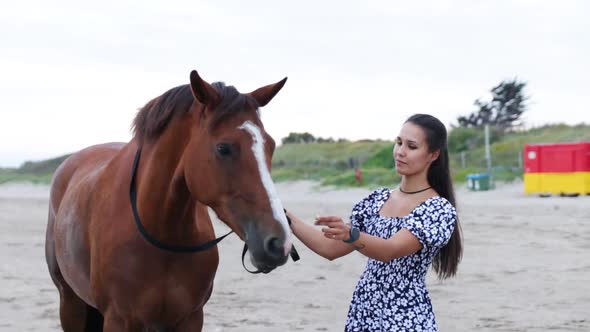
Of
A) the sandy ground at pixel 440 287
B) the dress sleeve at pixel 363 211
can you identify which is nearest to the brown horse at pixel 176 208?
the dress sleeve at pixel 363 211

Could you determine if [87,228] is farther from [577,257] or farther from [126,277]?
[577,257]

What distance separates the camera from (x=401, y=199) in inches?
123

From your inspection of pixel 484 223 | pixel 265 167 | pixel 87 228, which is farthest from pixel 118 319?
pixel 484 223

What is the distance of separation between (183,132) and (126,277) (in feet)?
2.34

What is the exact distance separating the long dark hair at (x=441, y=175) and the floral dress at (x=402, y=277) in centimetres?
10

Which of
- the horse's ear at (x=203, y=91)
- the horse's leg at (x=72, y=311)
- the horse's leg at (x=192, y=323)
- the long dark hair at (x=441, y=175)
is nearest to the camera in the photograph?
the horse's ear at (x=203, y=91)

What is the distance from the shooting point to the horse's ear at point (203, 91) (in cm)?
293

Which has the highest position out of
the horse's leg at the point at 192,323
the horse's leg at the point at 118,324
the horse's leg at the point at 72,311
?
the horse's leg at the point at 118,324

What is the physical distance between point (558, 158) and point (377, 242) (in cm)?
1529

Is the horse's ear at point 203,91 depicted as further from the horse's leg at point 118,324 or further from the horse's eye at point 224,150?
the horse's leg at point 118,324

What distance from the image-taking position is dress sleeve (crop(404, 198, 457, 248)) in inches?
115

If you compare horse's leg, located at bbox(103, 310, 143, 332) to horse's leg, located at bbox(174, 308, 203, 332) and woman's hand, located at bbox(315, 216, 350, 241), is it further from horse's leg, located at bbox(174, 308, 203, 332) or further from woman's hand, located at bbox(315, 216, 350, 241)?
woman's hand, located at bbox(315, 216, 350, 241)

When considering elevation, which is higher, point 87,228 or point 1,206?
point 87,228

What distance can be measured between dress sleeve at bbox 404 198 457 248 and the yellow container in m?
14.5
